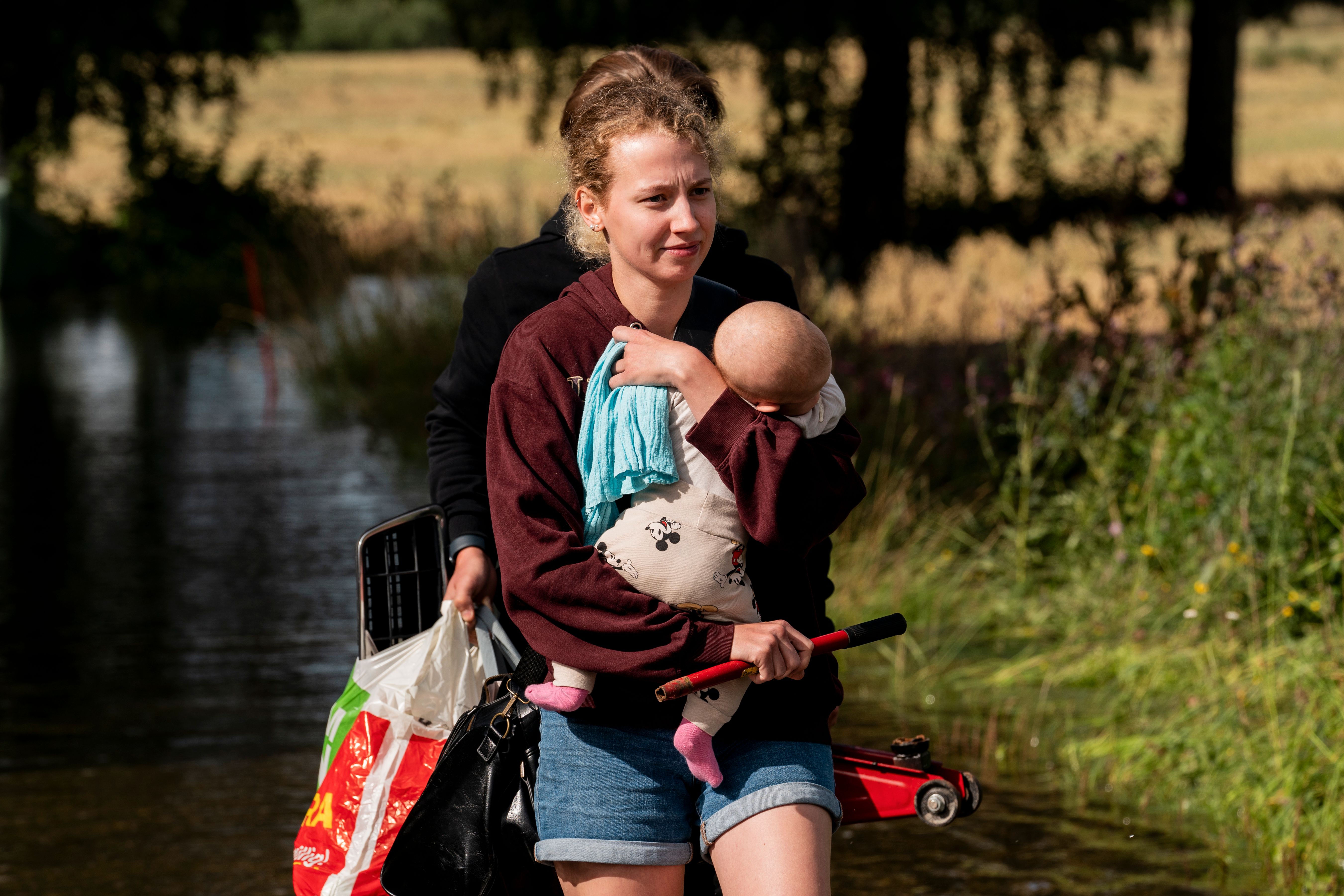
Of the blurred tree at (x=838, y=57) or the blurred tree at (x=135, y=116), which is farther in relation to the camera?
the blurred tree at (x=135, y=116)

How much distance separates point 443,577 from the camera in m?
3.41

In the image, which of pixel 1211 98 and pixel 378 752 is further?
pixel 1211 98

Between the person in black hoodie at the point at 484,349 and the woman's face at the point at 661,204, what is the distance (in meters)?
0.38

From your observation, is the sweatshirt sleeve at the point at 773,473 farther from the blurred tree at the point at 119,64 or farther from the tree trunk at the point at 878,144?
the blurred tree at the point at 119,64

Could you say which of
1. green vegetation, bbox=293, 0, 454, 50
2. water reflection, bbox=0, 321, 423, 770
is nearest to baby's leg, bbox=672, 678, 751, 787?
water reflection, bbox=0, 321, 423, 770

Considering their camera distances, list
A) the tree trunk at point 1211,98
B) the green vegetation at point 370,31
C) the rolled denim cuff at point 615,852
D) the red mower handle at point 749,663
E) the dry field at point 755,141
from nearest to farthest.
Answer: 1. the red mower handle at point 749,663
2. the rolled denim cuff at point 615,852
3. the dry field at point 755,141
4. the tree trunk at point 1211,98
5. the green vegetation at point 370,31

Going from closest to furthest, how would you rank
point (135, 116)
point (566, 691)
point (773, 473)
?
point (773, 473) → point (566, 691) → point (135, 116)

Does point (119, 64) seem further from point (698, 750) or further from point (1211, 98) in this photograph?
point (698, 750)

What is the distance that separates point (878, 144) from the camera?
20.1 m

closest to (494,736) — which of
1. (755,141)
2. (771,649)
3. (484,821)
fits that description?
(484,821)

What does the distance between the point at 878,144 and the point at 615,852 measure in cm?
1829

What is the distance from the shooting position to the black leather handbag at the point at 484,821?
2639mm

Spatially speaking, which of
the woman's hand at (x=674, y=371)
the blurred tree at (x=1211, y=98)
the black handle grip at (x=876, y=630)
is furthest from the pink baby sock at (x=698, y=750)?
the blurred tree at (x=1211, y=98)

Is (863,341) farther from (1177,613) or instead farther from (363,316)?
(363,316)
